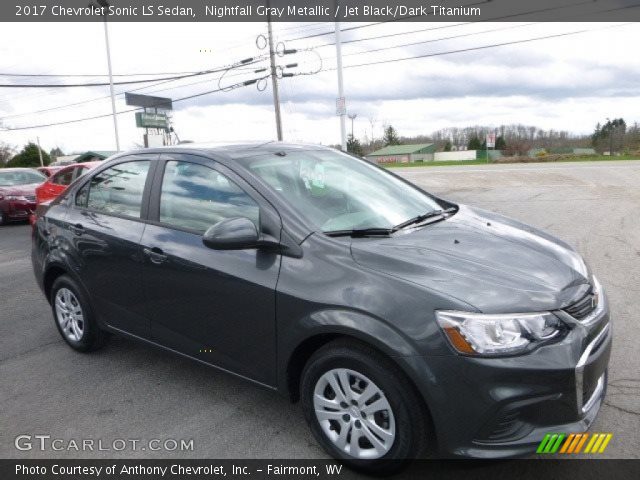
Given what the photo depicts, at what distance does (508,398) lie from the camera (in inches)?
88.4

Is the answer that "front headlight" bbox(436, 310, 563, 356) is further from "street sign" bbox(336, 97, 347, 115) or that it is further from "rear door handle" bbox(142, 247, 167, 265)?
"street sign" bbox(336, 97, 347, 115)

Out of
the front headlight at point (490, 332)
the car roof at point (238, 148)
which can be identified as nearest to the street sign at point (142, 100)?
the car roof at point (238, 148)

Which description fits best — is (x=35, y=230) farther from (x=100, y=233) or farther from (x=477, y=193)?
(x=477, y=193)

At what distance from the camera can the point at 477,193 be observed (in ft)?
49.6

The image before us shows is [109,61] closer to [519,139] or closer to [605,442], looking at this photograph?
[605,442]

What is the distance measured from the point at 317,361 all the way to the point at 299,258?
54 cm

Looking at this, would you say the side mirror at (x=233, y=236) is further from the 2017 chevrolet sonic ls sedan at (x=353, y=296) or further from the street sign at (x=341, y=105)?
the street sign at (x=341, y=105)

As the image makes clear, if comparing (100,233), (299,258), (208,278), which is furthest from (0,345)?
(299,258)

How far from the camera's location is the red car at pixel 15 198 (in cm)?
1384

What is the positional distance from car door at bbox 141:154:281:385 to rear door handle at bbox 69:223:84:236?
2.88ft

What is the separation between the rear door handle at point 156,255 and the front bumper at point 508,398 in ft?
6.16

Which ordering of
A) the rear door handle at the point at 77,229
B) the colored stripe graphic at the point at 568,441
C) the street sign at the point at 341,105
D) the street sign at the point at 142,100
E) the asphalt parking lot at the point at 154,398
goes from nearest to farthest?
1. the colored stripe graphic at the point at 568,441
2. the asphalt parking lot at the point at 154,398
3. the rear door handle at the point at 77,229
4. the street sign at the point at 341,105
5. the street sign at the point at 142,100

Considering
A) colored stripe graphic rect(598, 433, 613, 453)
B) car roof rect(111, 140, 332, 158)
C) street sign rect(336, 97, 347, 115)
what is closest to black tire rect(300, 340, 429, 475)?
colored stripe graphic rect(598, 433, 613, 453)

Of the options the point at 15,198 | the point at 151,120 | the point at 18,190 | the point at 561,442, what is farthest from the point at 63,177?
the point at 151,120
